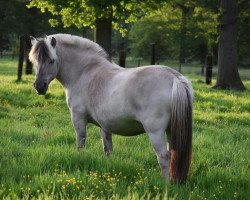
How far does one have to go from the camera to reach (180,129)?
17.1 ft

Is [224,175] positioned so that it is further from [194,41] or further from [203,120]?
[194,41]

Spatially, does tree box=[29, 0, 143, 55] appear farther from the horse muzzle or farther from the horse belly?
the horse belly

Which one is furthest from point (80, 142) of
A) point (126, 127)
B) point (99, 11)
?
point (99, 11)

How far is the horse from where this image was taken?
5.23 meters

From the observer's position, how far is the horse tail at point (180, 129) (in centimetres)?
515

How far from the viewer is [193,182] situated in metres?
5.50

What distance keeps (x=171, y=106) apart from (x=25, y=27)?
52137 millimetres

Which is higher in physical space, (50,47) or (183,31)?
(183,31)

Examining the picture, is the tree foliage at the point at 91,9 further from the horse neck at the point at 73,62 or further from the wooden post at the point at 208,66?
the horse neck at the point at 73,62

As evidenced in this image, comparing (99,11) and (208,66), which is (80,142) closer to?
(99,11)

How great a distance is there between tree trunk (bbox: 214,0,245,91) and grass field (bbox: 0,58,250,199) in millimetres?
8176

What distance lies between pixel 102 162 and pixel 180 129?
124cm

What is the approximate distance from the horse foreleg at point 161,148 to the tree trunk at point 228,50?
48.3ft

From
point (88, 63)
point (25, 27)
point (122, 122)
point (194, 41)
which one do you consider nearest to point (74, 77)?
point (88, 63)
